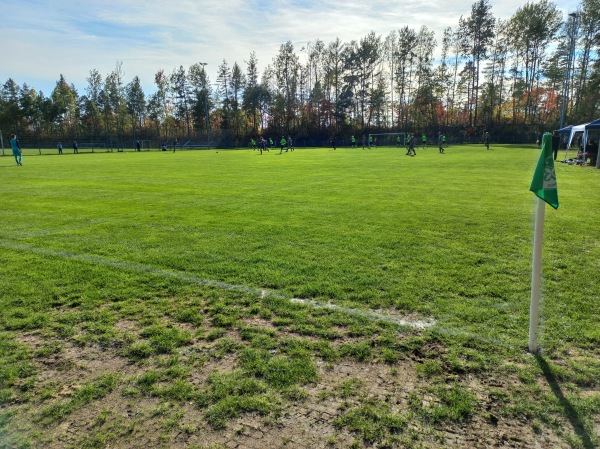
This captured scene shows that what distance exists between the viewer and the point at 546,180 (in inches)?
132

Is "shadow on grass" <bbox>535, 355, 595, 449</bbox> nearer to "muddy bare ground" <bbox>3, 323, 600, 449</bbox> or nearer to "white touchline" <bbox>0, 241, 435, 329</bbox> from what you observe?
"muddy bare ground" <bbox>3, 323, 600, 449</bbox>

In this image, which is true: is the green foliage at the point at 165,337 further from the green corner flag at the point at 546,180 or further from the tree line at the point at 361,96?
the tree line at the point at 361,96

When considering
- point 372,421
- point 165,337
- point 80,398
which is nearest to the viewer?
point 372,421

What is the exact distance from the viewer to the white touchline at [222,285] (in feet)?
13.6

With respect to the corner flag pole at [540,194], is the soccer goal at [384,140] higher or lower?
higher

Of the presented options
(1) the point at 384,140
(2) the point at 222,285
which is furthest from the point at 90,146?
(2) the point at 222,285

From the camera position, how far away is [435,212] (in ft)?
32.2

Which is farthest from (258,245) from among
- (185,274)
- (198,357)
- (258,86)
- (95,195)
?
(258,86)

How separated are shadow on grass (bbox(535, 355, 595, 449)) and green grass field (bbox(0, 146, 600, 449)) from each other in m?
0.01

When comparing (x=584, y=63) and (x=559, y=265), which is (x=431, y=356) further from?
(x=584, y=63)

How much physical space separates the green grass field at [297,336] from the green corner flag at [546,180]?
4.58ft

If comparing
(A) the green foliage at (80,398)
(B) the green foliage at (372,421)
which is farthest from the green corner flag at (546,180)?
(A) the green foliage at (80,398)

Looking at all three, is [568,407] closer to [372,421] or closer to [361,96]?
[372,421]

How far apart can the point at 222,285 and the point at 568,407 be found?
12.6 feet
